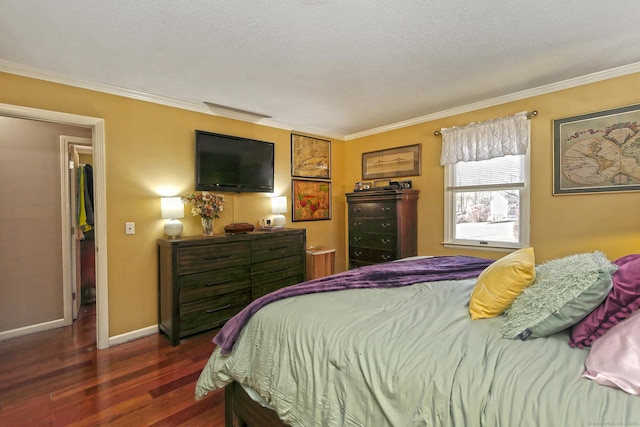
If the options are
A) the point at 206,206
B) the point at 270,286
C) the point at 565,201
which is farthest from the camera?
the point at 270,286

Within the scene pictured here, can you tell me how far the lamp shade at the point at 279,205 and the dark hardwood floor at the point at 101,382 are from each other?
167cm

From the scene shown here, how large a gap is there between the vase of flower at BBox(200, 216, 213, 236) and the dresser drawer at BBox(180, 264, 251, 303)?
1.54 ft

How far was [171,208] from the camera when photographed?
10.1 ft

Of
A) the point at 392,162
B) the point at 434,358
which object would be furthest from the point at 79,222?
the point at 434,358

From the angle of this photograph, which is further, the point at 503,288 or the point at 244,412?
the point at 244,412

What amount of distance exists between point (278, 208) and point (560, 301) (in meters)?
3.23

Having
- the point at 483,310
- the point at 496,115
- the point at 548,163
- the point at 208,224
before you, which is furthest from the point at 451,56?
the point at 208,224

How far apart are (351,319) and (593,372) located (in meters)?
0.84

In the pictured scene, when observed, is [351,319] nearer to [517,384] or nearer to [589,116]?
[517,384]

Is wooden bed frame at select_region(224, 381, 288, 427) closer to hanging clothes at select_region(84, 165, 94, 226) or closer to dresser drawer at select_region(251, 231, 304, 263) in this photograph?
dresser drawer at select_region(251, 231, 304, 263)

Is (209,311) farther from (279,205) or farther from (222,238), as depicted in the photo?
(279,205)

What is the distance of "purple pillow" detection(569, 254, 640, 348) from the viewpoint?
3.38 feet

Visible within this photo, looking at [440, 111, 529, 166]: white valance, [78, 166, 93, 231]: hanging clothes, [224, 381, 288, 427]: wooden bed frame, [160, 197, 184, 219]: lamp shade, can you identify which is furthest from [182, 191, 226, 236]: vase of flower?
[440, 111, 529, 166]: white valance

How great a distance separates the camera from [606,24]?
197cm
